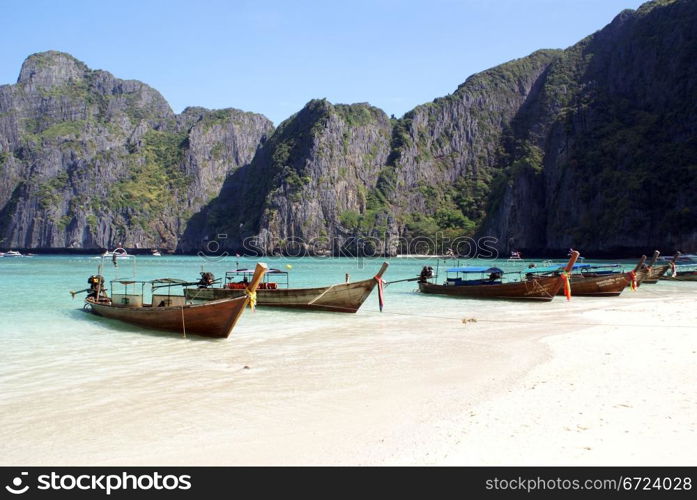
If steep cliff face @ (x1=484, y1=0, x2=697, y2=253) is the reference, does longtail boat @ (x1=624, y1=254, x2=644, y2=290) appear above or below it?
below

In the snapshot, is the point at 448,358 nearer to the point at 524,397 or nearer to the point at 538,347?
the point at 538,347

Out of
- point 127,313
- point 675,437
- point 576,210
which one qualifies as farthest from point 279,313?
point 576,210

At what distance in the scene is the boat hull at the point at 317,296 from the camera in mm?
26250

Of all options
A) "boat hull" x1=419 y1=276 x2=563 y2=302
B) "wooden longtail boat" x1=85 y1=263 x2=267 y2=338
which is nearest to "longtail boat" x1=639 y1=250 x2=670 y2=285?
"boat hull" x1=419 y1=276 x2=563 y2=302

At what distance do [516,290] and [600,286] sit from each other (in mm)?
7236

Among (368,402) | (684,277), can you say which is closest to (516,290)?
(368,402)

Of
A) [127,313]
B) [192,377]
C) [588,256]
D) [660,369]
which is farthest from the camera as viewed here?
[588,256]

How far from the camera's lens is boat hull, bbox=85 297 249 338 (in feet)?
59.1

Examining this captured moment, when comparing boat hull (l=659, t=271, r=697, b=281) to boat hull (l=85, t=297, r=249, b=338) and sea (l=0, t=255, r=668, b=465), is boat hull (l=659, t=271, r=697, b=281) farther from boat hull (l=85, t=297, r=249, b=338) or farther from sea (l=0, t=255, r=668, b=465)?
boat hull (l=85, t=297, r=249, b=338)

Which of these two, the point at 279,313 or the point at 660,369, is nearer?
the point at 660,369

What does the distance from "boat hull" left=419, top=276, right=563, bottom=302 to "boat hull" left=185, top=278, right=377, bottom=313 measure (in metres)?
11.3

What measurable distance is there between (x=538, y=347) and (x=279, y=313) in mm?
14441

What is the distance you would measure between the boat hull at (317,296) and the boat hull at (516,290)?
37.0 feet

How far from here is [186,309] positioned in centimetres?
1870
